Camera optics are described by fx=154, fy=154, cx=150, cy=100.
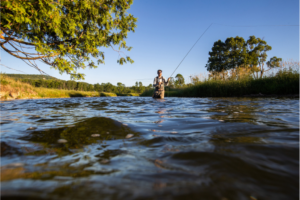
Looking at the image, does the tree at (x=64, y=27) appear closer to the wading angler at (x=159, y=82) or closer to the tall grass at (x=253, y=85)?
the wading angler at (x=159, y=82)

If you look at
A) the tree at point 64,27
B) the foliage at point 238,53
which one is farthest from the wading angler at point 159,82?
the foliage at point 238,53

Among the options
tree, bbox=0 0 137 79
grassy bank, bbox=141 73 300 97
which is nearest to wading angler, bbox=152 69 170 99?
tree, bbox=0 0 137 79

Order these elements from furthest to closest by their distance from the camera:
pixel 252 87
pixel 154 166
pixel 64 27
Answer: pixel 252 87
pixel 64 27
pixel 154 166

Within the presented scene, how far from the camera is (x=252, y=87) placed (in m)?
13.8

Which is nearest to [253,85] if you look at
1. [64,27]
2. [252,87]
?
[252,87]

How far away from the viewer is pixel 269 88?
41.6 ft

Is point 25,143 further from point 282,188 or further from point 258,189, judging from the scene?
point 282,188

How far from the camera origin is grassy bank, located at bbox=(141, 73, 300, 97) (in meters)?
11.9

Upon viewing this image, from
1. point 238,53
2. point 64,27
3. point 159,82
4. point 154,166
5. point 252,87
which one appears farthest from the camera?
point 238,53

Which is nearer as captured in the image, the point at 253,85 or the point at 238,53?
the point at 253,85

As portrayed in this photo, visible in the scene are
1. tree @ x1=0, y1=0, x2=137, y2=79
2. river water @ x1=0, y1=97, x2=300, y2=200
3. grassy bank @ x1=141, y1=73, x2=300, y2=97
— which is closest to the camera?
river water @ x1=0, y1=97, x2=300, y2=200

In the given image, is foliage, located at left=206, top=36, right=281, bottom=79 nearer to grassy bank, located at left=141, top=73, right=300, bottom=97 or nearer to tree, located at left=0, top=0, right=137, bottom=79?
grassy bank, located at left=141, top=73, right=300, bottom=97

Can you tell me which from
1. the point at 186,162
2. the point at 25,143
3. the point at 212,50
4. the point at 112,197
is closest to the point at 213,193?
the point at 186,162

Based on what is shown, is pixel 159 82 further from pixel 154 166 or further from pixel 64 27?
pixel 154 166
